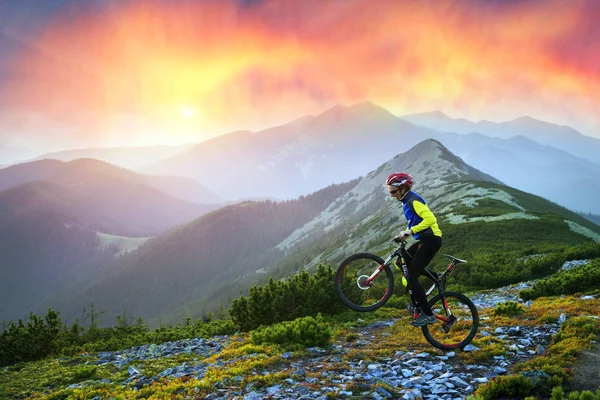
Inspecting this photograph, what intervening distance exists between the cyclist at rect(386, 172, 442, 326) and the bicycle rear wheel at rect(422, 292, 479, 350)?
15.3 inches

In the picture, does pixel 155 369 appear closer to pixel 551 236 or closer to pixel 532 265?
pixel 532 265

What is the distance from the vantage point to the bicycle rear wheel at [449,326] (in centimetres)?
1144

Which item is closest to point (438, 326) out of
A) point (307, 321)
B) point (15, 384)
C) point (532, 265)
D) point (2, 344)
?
point (307, 321)

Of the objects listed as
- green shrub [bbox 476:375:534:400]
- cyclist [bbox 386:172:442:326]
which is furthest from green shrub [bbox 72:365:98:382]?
green shrub [bbox 476:375:534:400]

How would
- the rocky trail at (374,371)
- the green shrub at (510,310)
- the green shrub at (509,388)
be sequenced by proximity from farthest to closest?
the green shrub at (510,310), the rocky trail at (374,371), the green shrub at (509,388)

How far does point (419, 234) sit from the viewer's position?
1148 cm

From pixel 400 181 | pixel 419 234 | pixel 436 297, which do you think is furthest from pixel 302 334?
pixel 400 181

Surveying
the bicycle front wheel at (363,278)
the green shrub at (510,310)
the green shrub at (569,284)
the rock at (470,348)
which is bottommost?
the green shrub at (569,284)

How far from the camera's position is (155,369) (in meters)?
12.6

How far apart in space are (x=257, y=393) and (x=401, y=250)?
6.11 meters

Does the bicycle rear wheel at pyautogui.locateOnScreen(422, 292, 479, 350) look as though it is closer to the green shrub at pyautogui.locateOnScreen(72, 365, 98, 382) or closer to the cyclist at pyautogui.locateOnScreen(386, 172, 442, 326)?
the cyclist at pyautogui.locateOnScreen(386, 172, 442, 326)

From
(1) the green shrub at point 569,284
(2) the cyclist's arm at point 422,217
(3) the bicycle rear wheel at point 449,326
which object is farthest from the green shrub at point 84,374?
(1) the green shrub at point 569,284

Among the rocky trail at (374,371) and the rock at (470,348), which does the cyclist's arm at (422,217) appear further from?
the rock at (470,348)

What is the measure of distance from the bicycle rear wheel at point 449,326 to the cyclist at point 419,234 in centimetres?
39
